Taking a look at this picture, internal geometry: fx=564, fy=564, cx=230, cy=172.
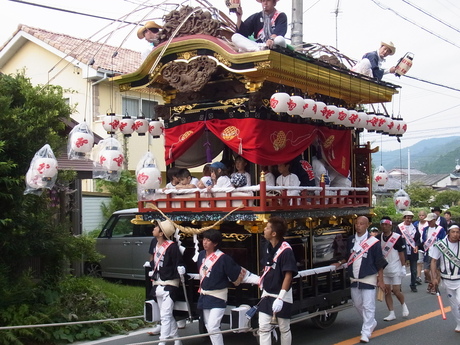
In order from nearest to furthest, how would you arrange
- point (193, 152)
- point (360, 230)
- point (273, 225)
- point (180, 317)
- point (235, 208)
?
point (273, 225) < point (235, 208) < point (180, 317) < point (360, 230) < point (193, 152)

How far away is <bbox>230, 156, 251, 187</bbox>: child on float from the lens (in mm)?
7899

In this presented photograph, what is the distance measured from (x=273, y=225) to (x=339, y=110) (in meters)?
2.61

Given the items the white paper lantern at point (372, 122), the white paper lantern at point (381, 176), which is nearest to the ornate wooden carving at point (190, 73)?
the white paper lantern at point (372, 122)

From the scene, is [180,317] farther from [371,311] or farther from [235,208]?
[371,311]

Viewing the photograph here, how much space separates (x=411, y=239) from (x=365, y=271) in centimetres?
499

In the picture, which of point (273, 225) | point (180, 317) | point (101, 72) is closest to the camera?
point (273, 225)

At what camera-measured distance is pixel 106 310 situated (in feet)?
29.3

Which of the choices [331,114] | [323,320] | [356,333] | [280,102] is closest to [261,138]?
[280,102]

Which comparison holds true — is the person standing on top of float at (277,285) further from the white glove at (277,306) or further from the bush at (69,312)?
the bush at (69,312)

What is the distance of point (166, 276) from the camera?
740 centimetres

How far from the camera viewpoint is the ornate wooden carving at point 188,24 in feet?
25.8

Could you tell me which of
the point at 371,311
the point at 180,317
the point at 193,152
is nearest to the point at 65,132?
the point at 193,152

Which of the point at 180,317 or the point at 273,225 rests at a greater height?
the point at 273,225

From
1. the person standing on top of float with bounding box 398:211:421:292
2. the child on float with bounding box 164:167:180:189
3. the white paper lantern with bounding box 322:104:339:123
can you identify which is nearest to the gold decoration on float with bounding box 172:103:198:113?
the child on float with bounding box 164:167:180:189
